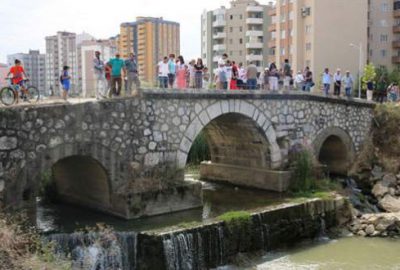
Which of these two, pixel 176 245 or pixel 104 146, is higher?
pixel 104 146

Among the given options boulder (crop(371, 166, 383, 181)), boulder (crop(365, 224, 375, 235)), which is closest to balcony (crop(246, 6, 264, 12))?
boulder (crop(371, 166, 383, 181))

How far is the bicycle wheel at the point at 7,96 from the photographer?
12.2 meters

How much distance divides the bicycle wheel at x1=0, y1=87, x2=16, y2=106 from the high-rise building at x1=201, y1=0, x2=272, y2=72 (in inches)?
2010

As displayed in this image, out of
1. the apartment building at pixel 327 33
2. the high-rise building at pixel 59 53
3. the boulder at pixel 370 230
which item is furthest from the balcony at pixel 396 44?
the boulder at pixel 370 230

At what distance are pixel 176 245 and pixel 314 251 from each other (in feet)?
13.9

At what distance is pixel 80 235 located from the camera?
1185cm

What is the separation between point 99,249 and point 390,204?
35.3 ft

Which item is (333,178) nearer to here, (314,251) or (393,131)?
(393,131)

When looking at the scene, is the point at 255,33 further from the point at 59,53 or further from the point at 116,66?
the point at 116,66

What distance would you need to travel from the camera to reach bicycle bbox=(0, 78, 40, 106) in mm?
12250

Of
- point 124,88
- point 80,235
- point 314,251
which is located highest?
point 124,88

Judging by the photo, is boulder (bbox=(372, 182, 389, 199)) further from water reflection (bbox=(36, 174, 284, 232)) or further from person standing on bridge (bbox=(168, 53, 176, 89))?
person standing on bridge (bbox=(168, 53, 176, 89))

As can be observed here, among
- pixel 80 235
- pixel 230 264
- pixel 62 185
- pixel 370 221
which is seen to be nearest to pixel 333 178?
pixel 370 221

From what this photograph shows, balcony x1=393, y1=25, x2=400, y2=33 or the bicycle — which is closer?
the bicycle
